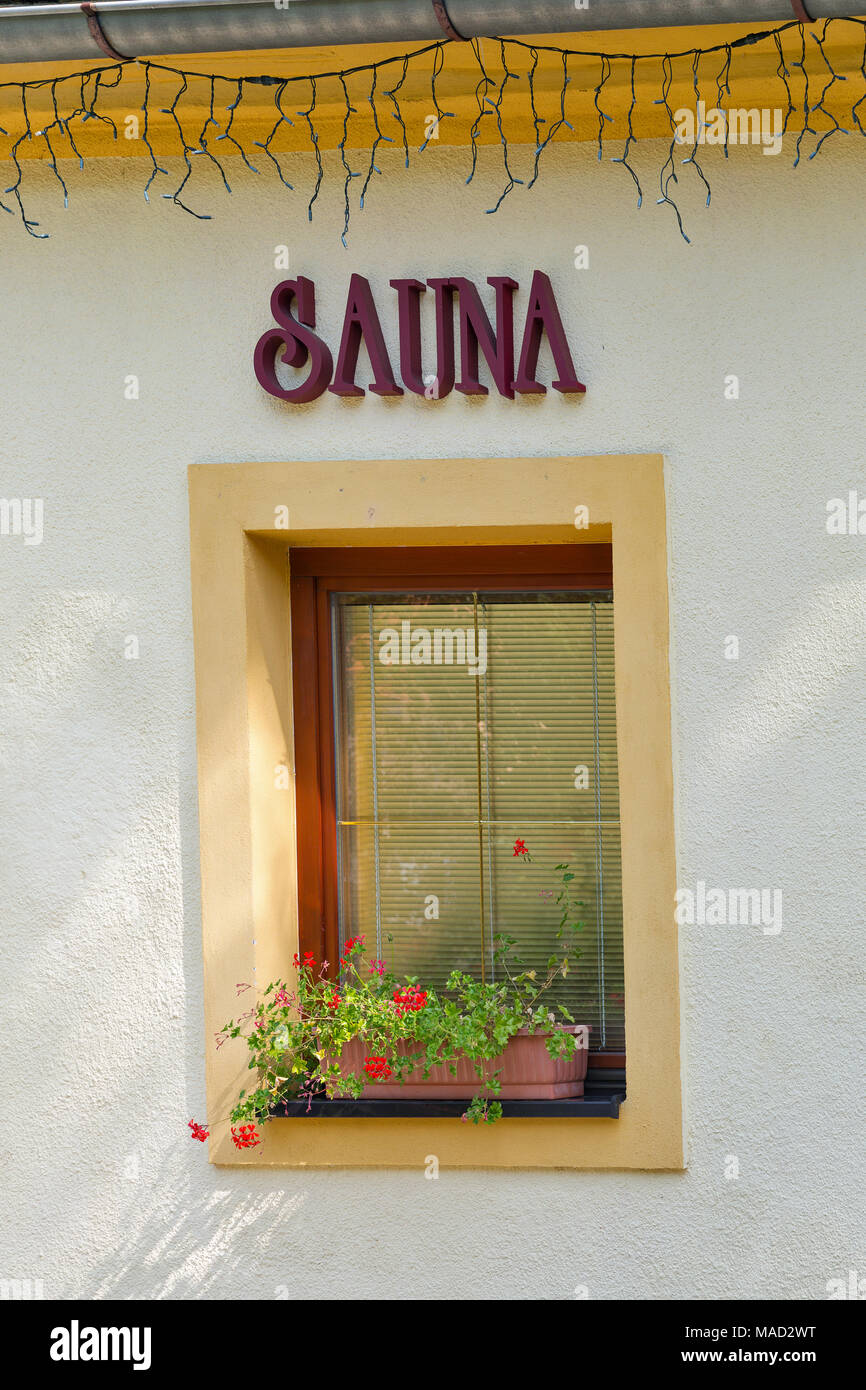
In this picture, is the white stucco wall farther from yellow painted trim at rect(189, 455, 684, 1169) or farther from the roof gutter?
the roof gutter

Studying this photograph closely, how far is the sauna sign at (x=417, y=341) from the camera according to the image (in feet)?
12.1

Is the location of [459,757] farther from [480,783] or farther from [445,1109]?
[445,1109]

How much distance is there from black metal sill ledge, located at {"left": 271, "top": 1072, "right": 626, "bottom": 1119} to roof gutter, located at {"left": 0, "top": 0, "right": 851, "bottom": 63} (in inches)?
116

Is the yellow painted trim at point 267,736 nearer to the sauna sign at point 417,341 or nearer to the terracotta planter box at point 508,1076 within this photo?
the terracotta planter box at point 508,1076

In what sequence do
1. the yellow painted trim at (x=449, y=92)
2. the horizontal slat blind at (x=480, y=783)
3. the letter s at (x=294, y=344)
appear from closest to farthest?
the yellow painted trim at (x=449, y=92) < the letter s at (x=294, y=344) < the horizontal slat blind at (x=480, y=783)

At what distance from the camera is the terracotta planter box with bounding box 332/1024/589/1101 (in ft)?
12.3

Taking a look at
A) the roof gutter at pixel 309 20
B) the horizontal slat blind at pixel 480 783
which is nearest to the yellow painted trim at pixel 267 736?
the horizontal slat blind at pixel 480 783

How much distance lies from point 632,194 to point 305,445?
1.24 metres

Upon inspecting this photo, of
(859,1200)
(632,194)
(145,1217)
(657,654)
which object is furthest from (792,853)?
→ (145,1217)

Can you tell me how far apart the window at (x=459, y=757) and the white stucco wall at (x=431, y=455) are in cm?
39

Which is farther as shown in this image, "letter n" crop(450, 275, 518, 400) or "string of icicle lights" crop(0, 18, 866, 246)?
"letter n" crop(450, 275, 518, 400)

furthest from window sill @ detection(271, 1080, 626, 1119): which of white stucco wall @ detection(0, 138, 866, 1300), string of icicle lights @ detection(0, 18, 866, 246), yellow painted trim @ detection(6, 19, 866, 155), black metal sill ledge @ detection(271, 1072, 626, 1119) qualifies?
yellow painted trim @ detection(6, 19, 866, 155)

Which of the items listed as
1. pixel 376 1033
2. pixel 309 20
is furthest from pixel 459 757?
pixel 309 20

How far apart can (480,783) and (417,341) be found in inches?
55.2
